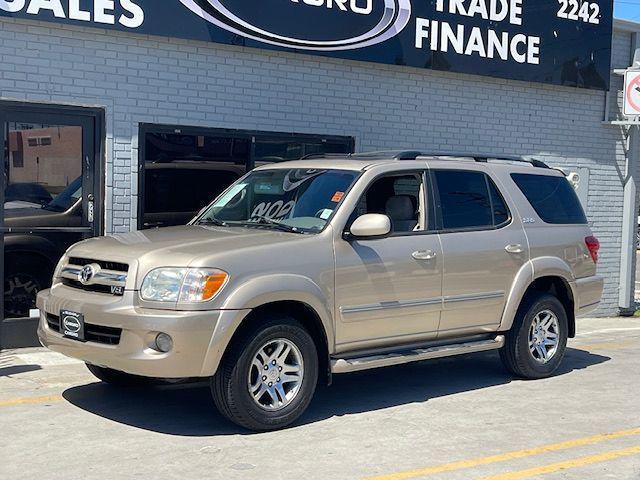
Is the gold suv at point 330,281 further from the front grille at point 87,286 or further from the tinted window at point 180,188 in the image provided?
the tinted window at point 180,188

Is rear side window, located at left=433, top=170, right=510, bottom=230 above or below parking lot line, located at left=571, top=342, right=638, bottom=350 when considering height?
above

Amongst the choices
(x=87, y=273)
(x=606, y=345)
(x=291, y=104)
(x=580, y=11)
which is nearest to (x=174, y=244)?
(x=87, y=273)

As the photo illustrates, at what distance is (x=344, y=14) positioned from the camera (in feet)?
36.9

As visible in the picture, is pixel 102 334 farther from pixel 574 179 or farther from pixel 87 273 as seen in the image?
pixel 574 179

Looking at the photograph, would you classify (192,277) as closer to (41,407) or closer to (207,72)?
(41,407)

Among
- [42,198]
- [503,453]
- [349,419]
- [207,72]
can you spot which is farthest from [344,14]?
[503,453]

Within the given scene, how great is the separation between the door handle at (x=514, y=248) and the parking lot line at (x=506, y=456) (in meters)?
2.00

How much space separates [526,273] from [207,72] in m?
4.29

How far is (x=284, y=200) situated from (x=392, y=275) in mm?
1109

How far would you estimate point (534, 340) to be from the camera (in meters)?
8.86

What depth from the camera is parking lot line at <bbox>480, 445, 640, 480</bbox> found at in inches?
229

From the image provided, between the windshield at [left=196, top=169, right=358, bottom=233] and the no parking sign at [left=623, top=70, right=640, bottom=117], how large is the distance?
7.58 meters

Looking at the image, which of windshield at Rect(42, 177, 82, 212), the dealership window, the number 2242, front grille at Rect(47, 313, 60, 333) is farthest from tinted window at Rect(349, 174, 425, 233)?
the number 2242

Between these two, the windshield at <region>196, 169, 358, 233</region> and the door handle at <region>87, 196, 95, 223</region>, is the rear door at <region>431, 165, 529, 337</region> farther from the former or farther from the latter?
the door handle at <region>87, 196, 95, 223</region>
